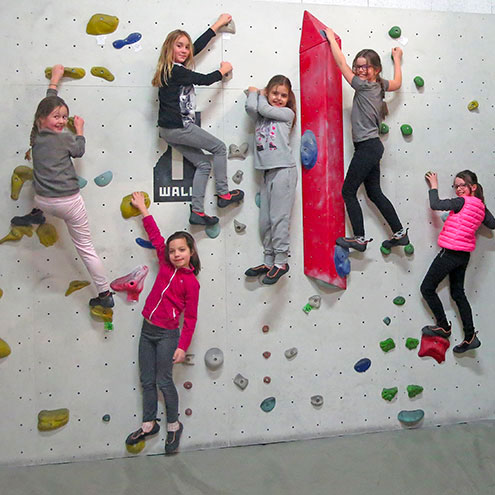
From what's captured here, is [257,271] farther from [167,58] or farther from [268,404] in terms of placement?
[167,58]

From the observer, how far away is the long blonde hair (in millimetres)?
2237

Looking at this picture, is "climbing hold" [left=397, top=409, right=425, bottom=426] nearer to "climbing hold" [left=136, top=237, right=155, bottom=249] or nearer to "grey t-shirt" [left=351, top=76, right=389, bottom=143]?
"grey t-shirt" [left=351, top=76, right=389, bottom=143]

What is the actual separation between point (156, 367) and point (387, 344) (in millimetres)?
1107

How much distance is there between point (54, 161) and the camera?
2.10 metres

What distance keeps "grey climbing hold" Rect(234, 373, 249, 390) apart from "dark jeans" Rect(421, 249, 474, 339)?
97 cm

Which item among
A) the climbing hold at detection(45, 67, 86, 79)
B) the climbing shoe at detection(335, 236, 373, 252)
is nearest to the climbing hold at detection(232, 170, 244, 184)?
the climbing shoe at detection(335, 236, 373, 252)

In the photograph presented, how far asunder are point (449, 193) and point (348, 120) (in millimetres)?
628

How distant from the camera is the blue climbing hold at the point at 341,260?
2409 mm

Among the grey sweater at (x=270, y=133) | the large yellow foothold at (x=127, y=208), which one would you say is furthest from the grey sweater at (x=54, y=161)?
Result: the grey sweater at (x=270, y=133)

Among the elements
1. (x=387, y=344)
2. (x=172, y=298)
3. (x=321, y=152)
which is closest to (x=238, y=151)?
(x=321, y=152)

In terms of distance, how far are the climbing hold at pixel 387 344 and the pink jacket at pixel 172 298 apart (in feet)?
3.08

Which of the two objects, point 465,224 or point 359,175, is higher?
point 359,175

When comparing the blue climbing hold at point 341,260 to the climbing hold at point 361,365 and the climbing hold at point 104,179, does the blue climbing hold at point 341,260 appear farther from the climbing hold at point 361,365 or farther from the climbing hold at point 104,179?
the climbing hold at point 104,179

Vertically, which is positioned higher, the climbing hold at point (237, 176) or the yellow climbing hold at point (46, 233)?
the climbing hold at point (237, 176)
